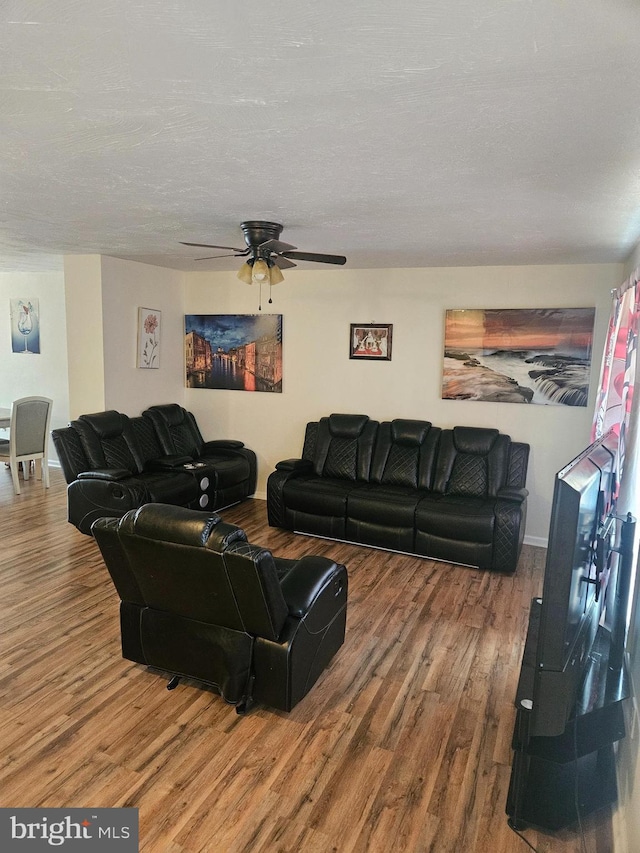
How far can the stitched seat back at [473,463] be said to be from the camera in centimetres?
500

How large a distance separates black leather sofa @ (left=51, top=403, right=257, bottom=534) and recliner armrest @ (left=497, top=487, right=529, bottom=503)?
2.73m

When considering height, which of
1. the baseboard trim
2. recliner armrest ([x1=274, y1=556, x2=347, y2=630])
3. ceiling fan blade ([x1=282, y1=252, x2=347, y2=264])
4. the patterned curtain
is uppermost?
ceiling fan blade ([x1=282, y1=252, x2=347, y2=264])

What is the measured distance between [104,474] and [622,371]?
4030mm

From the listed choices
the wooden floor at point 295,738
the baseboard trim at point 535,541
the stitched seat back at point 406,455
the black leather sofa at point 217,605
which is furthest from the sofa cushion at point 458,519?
the black leather sofa at point 217,605

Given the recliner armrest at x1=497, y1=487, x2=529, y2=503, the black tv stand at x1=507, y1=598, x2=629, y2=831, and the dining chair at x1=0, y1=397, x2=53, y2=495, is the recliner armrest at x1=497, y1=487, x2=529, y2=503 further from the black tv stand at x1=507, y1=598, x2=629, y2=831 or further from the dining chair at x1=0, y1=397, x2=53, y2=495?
the dining chair at x1=0, y1=397, x2=53, y2=495

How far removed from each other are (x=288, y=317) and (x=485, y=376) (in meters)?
2.20

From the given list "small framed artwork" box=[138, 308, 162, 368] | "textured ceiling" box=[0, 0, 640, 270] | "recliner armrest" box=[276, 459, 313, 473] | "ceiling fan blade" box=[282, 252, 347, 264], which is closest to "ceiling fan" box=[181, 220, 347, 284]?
"ceiling fan blade" box=[282, 252, 347, 264]

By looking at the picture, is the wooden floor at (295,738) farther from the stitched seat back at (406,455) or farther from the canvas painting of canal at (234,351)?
the canvas painting of canal at (234,351)

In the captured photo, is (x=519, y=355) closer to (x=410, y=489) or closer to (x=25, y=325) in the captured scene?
(x=410, y=489)

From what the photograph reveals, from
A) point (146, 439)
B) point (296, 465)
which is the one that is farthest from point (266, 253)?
point (146, 439)

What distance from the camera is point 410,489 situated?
5.21 m

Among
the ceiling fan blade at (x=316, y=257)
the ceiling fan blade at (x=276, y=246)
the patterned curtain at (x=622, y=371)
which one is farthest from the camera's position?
the ceiling fan blade at (x=316, y=257)

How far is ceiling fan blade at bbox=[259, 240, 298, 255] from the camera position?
11.3 ft

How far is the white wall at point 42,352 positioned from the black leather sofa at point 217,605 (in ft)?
17.1
